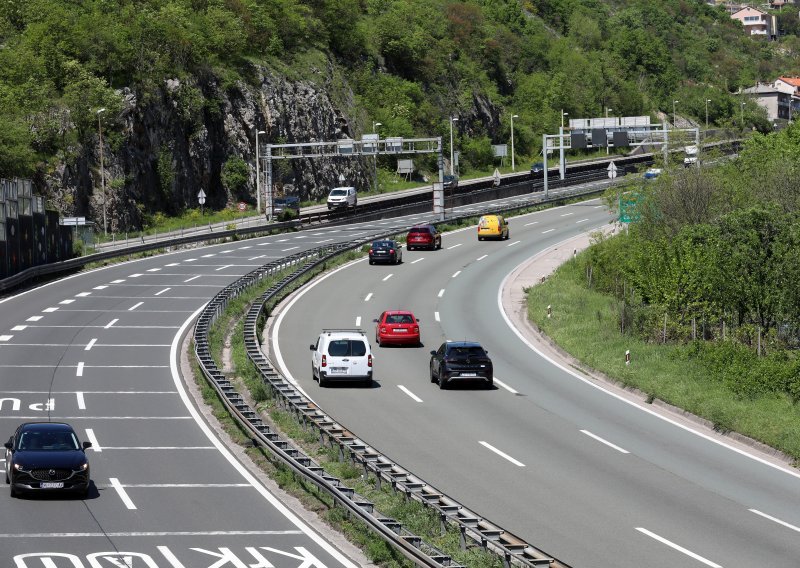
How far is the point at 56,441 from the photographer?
2727cm

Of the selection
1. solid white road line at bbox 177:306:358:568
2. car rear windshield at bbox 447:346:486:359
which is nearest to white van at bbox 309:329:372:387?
solid white road line at bbox 177:306:358:568

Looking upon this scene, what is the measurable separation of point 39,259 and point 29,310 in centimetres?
1380

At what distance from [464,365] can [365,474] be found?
13.3 meters

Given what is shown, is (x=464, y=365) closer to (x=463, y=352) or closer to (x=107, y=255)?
(x=463, y=352)

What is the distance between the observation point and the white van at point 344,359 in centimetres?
4122

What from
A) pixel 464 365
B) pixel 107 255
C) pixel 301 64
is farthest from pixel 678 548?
pixel 301 64

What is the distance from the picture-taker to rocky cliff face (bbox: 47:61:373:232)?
95.9 m

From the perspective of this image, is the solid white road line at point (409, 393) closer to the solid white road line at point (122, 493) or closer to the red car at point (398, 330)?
the red car at point (398, 330)

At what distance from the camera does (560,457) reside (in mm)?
31828

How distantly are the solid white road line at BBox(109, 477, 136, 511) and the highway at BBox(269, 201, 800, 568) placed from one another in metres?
6.85

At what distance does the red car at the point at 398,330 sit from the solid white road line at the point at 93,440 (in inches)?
683

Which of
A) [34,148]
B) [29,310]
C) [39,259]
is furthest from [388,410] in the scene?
[34,148]

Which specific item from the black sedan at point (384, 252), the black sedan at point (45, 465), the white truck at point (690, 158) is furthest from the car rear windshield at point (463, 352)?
the white truck at point (690, 158)

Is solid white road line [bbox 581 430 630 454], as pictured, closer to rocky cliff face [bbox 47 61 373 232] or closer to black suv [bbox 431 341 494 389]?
black suv [bbox 431 341 494 389]
